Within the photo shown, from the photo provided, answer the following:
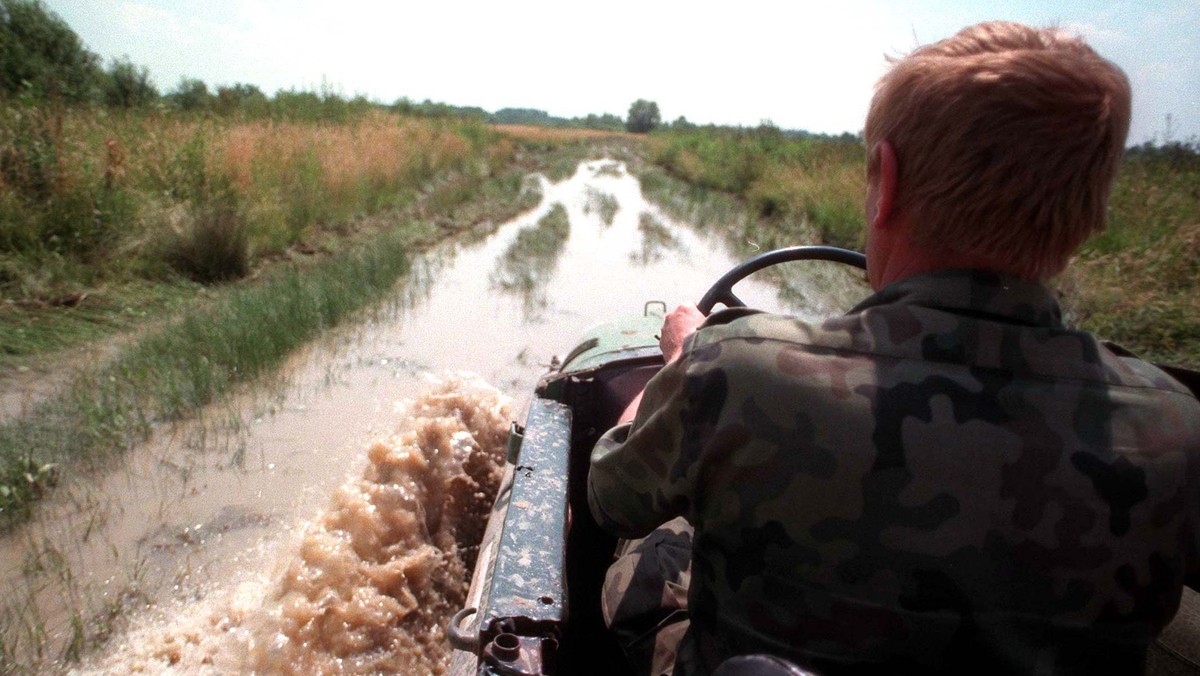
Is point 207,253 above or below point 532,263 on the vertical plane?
above

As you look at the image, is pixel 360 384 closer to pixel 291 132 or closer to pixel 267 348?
pixel 267 348

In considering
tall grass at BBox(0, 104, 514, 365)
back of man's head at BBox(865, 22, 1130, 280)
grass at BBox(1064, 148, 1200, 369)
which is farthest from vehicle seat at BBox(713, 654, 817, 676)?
tall grass at BBox(0, 104, 514, 365)

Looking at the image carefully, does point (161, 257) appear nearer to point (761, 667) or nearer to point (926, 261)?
point (926, 261)

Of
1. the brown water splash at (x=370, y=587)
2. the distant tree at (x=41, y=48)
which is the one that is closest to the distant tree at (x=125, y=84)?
the distant tree at (x=41, y=48)

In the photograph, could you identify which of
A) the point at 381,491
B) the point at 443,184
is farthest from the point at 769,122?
the point at 381,491

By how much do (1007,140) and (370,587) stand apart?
2567mm

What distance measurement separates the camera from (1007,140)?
1.17m

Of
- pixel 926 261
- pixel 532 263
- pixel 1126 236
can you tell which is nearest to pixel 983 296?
pixel 926 261

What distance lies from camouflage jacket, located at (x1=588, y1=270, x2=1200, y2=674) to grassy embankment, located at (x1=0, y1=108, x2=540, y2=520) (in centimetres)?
386

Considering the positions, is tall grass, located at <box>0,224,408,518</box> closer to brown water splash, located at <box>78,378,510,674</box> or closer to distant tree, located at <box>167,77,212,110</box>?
brown water splash, located at <box>78,378,510,674</box>

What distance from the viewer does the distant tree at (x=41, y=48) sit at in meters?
17.3

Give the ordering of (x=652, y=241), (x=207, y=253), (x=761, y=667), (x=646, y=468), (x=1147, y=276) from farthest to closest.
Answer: (x=652, y=241), (x=207, y=253), (x=1147, y=276), (x=646, y=468), (x=761, y=667)

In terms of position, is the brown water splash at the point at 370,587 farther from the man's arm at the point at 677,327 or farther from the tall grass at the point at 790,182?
the tall grass at the point at 790,182

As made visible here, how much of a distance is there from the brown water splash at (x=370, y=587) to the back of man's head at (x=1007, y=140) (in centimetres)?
235
